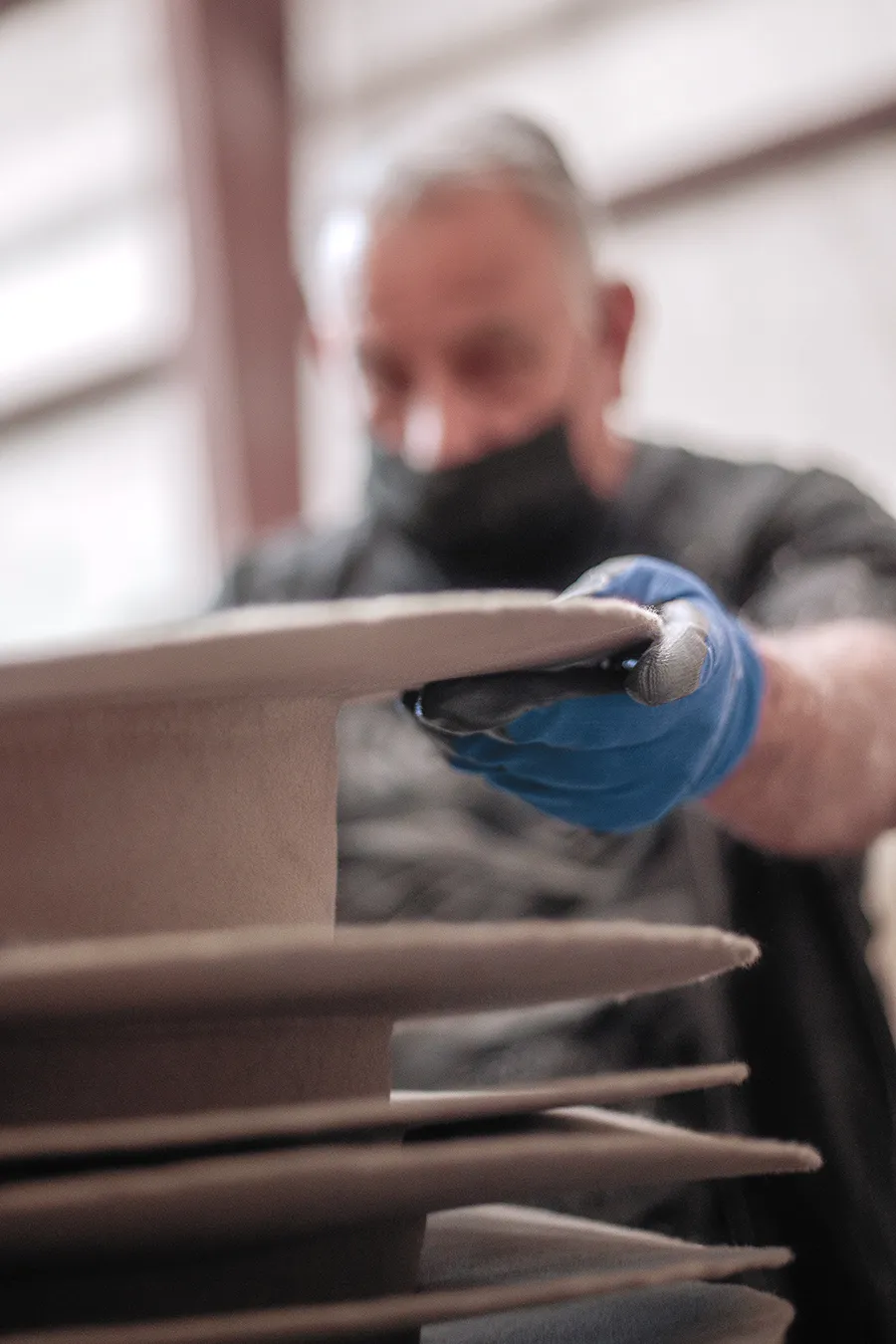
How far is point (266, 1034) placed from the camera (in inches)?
17.9

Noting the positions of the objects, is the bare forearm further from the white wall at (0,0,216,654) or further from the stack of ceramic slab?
the white wall at (0,0,216,654)

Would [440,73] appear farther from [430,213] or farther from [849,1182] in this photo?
[849,1182]

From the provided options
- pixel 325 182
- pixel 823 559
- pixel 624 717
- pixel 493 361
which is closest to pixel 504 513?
pixel 493 361

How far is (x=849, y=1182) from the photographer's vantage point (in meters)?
0.96

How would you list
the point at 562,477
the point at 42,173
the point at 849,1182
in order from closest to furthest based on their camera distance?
the point at 849,1182 → the point at 562,477 → the point at 42,173

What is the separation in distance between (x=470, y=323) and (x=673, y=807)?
0.56 m

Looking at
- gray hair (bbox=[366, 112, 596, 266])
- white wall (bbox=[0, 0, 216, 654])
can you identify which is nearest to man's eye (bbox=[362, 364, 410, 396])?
gray hair (bbox=[366, 112, 596, 266])

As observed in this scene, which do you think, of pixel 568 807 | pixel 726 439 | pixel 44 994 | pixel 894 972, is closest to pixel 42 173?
pixel 726 439

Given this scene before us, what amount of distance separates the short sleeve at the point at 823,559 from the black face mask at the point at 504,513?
0.58ft

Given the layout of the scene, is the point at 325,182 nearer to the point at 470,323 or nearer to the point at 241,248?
the point at 241,248

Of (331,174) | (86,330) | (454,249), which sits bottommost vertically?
(86,330)

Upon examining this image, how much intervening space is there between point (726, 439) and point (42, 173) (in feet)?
7.77

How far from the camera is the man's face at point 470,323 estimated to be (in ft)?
3.83

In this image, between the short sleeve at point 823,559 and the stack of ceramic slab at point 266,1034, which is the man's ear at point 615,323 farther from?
the stack of ceramic slab at point 266,1034
